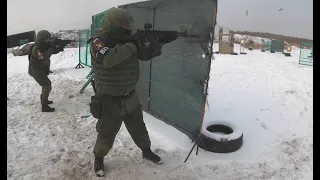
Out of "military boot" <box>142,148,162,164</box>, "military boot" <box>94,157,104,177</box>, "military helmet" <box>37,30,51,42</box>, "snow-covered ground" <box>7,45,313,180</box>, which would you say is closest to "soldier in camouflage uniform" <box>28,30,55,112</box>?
"military helmet" <box>37,30,51,42</box>

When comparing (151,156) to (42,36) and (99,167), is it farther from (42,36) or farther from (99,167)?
(42,36)

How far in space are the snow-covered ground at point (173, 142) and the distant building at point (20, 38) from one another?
41.1 feet

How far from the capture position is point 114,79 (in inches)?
115

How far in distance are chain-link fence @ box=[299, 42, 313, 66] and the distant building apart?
17.2 meters

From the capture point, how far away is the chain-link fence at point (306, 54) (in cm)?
1239

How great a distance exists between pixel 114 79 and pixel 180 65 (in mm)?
1258

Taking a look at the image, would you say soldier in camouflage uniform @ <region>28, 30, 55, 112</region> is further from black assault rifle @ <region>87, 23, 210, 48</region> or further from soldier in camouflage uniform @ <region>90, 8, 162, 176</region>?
black assault rifle @ <region>87, 23, 210, 48</region>

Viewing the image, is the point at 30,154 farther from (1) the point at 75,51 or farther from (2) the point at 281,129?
(1) the point at 75,51

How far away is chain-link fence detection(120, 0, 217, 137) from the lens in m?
3.36

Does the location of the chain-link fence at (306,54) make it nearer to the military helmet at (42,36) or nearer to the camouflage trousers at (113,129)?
the camouflage trousers at (113,129)

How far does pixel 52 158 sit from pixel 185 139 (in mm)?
2017

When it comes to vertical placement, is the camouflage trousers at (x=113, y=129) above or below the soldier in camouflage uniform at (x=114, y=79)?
below

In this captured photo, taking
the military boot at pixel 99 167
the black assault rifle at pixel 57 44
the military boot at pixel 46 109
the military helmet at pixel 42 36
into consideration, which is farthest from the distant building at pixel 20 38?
the military boot at pixel 99 167

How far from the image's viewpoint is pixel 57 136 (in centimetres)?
432
